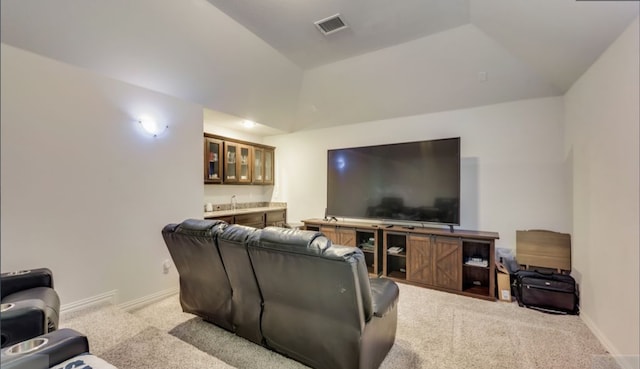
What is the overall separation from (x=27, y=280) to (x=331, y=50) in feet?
11.0

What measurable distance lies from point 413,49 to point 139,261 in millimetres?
A: 3582

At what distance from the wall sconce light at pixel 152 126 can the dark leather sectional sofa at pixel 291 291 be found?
0.80 meters

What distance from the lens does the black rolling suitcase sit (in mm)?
2557

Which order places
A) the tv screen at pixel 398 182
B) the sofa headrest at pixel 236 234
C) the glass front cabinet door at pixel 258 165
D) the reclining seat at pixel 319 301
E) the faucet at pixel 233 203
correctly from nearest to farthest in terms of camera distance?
the reclining seat at pixel 319 301 < the sofa headrest at pixel 236 234 < the tv screen at pixel 398 182 < the faucet at pixel 233 203 < the glass front cabinet door at pixel 258 165

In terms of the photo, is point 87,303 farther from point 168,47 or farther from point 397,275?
point 397,275

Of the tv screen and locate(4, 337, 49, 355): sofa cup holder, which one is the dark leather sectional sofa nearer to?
locate(4, 337, 49, 355): sofa cup holder

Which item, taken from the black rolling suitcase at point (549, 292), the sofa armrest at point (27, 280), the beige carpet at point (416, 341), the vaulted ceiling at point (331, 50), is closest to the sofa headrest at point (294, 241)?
the beige carpet at point (416, 341)

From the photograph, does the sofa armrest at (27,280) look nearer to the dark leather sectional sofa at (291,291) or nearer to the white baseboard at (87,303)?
the white baseboard at (87,303)

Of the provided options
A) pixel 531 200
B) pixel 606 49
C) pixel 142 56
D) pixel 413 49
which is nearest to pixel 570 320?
pixel 531 200

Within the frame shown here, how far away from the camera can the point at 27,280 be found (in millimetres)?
1031

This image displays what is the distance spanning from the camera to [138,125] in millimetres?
1867

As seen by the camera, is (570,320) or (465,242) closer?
(570,320)

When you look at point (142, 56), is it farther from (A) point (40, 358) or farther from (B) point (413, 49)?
(B) point (413, 49)

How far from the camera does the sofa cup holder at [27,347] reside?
974mm
